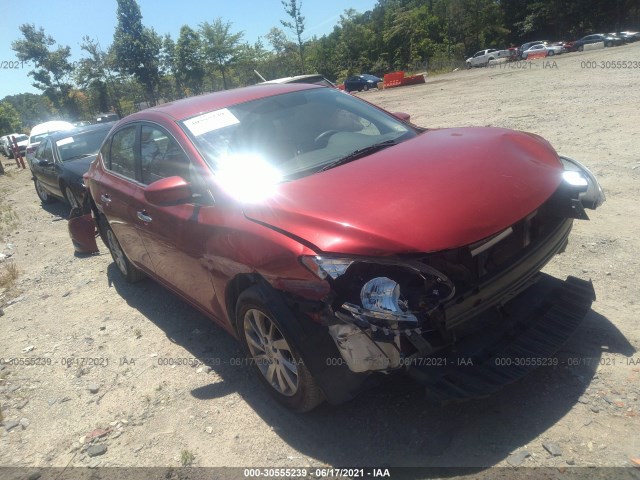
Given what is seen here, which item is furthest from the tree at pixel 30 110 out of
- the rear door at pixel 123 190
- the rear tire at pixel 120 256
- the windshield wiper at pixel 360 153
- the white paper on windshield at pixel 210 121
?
the windshield wiper at pixel 360 153

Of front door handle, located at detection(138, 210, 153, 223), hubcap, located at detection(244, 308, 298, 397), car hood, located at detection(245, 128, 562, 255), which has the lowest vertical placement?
hubcap, located at detection(244, 308, 298, 397)

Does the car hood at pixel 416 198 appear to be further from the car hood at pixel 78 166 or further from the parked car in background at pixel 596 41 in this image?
the parked car in background at pixel 596 41

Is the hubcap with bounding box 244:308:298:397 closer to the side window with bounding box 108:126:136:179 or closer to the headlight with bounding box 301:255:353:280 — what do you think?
the headlight with bounding box 301:255:353:280

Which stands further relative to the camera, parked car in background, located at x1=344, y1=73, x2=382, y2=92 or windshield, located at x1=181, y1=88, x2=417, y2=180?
parked car in background, located at x1=344, y1=73, x2=382, y2=92

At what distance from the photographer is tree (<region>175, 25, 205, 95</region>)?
43.4 metres

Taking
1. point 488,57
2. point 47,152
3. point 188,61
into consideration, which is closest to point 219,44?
point 188,61

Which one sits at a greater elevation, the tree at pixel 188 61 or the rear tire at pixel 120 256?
the tree at pixel 188 61

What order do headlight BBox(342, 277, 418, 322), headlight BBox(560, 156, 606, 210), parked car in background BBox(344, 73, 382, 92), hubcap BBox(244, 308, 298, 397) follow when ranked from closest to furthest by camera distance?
1. headlight BBox(342, 277, 418, 322)
2. hubcap BBox(244, 308, 298, 397)
3. headlight BBox(560, 156, 606, 210)
4. parked car in background BBox(344, 73, 382, 92)

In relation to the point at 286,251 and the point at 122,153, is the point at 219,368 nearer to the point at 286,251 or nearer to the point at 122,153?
the point at 286,251

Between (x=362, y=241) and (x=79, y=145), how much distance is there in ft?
27.4

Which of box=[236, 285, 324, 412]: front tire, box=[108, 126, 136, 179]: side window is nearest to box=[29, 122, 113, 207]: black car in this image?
box=[108, 126, 136, 179]: side window

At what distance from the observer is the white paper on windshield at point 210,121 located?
3.41 m

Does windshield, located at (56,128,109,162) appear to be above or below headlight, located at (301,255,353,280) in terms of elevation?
above

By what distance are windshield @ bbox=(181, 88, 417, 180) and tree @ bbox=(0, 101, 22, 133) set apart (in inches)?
2457
